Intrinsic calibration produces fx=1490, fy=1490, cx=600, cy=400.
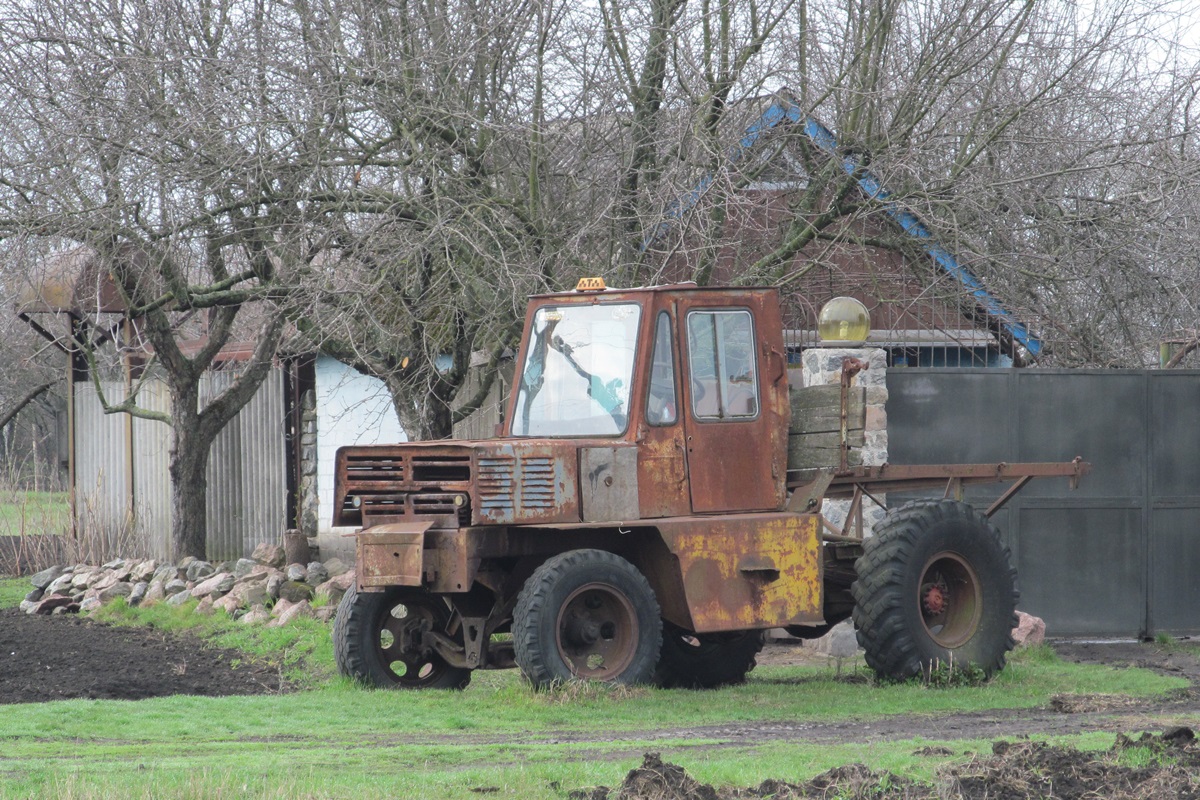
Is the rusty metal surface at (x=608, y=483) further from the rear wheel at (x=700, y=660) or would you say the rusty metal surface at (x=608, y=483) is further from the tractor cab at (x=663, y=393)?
the rear wheel at (x=700, y=660)

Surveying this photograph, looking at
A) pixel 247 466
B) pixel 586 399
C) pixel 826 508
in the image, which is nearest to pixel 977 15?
pixel 826 508

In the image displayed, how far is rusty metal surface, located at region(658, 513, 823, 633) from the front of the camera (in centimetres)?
984

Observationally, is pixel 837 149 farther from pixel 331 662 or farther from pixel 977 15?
pixel 331 662

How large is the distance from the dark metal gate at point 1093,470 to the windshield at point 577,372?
13.9 ft

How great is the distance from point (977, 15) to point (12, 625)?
453 inches

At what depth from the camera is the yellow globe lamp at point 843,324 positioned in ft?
42.5

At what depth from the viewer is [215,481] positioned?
65.4 feet

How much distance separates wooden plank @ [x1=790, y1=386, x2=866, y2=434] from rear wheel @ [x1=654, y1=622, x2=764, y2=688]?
5.37ft

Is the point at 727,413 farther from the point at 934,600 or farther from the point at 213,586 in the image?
the point at 213,586

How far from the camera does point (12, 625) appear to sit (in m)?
15.9

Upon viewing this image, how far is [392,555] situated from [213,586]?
7231 mm

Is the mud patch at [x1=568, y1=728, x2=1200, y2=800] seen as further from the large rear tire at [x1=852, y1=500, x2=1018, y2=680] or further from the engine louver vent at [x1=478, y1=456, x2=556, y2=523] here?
the large rear tire at [x1=852, y1=500, x2=1018, y2=680]

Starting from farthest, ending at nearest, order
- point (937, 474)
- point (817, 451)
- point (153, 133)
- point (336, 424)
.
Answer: point (336, 424), point (153, 133), point (937, 474), point (817, 451)

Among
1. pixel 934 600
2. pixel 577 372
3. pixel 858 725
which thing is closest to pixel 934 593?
pixel 934 600
